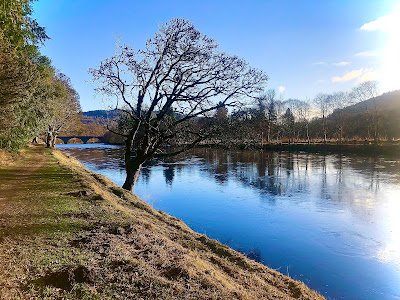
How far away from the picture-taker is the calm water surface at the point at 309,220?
7969 millimetres

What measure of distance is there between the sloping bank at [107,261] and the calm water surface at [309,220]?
2188 mm

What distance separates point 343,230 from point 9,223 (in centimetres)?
1118

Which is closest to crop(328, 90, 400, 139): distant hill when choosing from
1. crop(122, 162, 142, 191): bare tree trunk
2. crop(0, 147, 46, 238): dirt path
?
crop(122, 162, 142, 191): bare tree trunk

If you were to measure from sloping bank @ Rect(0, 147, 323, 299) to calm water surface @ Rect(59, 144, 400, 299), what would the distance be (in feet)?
7.18

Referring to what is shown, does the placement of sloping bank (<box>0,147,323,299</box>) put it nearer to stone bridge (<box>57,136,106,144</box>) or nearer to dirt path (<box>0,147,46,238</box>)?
dirt path (<box>0,147,46,238</box>)

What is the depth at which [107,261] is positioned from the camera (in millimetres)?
4883

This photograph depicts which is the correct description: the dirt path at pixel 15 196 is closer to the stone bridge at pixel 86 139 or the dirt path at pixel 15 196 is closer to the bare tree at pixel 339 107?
the bare tree at pixel 339 107

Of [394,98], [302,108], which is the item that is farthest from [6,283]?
[394,98]

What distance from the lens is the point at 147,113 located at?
14.3 meters

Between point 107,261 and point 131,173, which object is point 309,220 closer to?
point 131,173

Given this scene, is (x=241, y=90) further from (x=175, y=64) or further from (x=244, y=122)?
(x=175, y=64)

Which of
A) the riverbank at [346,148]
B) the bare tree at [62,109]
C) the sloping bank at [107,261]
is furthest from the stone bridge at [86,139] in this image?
the sloping bank at [107,261]

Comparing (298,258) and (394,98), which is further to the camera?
(394,98)

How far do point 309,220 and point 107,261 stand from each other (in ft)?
32.8
